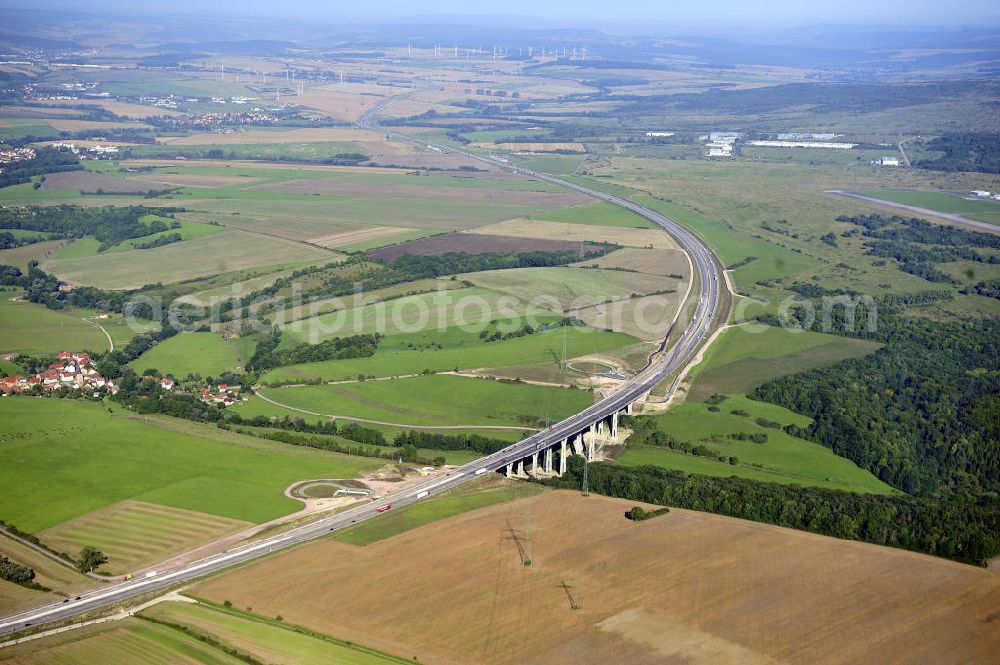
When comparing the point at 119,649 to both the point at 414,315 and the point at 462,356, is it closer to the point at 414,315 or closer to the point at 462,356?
the point at 462,356

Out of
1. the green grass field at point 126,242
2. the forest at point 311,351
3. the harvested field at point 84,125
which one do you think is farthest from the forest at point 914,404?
the harvested field at point 84,125

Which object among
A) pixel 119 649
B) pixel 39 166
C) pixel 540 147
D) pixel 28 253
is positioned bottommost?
pixel 119 649

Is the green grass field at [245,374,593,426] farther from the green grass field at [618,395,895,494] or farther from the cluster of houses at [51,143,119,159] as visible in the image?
the cluster of houses at [51,143,119,159]

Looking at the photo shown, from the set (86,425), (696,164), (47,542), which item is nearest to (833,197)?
(696,164)

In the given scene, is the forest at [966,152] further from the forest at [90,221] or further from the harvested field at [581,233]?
the forest at [90,221]

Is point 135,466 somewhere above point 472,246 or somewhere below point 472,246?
below

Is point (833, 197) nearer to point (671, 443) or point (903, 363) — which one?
point (903, 363)

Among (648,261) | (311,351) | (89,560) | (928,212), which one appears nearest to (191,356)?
(311,351)

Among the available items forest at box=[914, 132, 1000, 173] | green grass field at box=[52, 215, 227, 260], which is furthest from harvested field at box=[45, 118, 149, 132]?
forest at box=[914, 132, 1000, 173]
